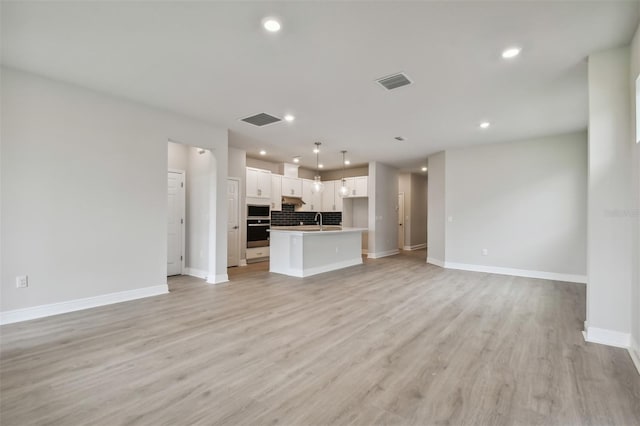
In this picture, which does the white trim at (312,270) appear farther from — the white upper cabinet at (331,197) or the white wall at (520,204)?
the white upper cabinet at (331,197)

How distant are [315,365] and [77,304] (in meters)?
3.19

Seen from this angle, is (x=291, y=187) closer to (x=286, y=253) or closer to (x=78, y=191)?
(x=286, y=253)

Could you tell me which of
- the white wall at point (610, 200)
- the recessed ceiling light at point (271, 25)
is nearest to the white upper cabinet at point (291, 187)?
the recessed ceiling light at point (271, 25)

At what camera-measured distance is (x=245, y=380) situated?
2021 millimetres

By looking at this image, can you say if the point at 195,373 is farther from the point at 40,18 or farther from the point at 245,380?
the point at 40,18

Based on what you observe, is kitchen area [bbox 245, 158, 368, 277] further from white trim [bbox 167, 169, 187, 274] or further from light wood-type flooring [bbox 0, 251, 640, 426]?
light wood-type flooring [bbox 0, 251, 640, 426]

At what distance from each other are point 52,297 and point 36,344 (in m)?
0.94

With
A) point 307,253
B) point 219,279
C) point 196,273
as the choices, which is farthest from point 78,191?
point 307,253

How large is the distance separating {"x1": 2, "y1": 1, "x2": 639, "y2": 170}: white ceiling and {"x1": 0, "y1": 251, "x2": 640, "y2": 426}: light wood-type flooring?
2.74m

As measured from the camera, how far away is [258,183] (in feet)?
24.0

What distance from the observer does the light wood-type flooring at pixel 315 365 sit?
5.56ft

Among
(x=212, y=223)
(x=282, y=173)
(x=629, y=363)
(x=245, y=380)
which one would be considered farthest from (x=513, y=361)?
(x=282, y=173)

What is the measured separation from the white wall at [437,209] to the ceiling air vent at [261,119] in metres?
4.26

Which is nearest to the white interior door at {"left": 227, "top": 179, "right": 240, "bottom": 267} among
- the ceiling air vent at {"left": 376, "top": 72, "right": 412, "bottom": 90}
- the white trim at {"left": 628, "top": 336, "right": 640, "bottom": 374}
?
the ceiling air vent at {"left": 376, "top": 72, "right": 412, "bottom": 90}
